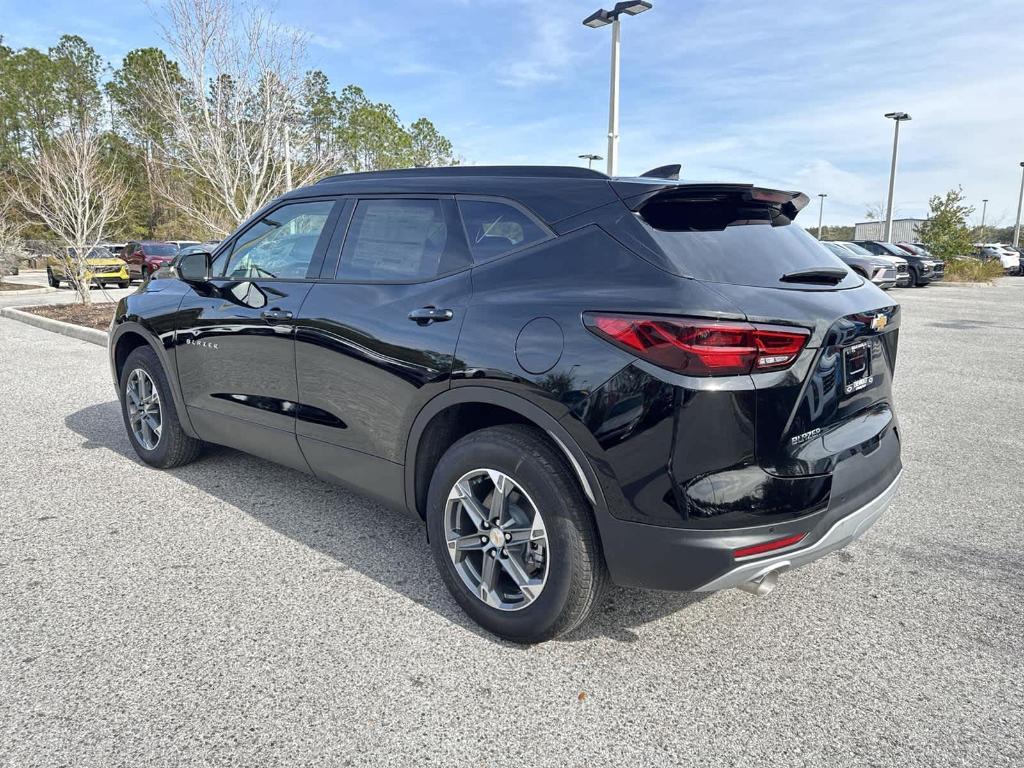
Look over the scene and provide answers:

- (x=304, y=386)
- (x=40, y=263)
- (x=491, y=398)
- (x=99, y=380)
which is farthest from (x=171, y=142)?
(x=40, y=263)

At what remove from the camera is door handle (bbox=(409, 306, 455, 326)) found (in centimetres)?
288

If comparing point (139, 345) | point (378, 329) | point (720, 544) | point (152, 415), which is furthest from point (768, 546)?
point (139, 345)

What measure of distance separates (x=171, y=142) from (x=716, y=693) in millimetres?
14814

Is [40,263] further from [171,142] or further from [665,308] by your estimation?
[665,308]

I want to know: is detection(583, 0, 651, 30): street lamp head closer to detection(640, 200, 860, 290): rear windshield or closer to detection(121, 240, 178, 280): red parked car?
detection(640, 200, 860, 290): rear windshield

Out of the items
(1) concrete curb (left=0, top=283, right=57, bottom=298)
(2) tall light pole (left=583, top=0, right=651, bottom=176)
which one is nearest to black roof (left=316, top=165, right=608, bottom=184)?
(2) tall light pole (left=583, top=0, right=651, bottom=176)

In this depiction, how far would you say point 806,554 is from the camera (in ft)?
8.08

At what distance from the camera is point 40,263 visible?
1591 inches

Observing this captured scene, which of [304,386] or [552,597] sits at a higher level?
→ [304,386]

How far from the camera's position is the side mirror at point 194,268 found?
4.07 m

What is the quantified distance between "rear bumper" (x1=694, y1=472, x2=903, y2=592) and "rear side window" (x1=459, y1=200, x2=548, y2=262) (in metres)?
1.36

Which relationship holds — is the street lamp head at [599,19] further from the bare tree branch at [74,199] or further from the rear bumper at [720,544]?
the rear bumper at [720,544]

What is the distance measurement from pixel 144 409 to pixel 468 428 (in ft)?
9.41

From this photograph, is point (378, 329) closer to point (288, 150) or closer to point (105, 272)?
point (288, 150)
